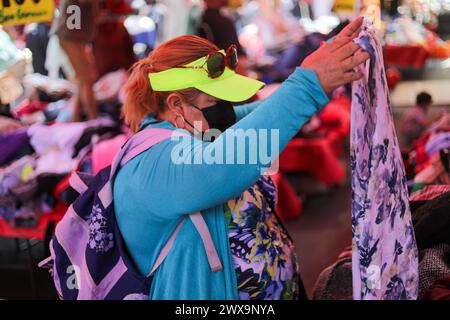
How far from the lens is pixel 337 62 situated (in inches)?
42.3

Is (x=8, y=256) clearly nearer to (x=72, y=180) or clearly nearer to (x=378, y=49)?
(x=72, y=180)

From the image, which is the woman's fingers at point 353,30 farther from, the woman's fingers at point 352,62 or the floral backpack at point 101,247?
the floral backpack at point 101,247

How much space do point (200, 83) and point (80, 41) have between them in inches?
35.0

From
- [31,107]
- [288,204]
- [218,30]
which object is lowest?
[288,204]

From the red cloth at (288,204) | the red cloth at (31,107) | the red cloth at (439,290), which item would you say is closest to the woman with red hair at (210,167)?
the red cloth at (439,290)

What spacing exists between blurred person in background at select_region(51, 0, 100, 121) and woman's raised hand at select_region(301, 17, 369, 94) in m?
0.75

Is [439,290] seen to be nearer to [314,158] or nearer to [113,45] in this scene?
[113,45]

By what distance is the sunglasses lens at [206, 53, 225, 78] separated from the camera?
3.98ft

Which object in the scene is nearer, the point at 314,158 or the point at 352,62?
the point at 352,62

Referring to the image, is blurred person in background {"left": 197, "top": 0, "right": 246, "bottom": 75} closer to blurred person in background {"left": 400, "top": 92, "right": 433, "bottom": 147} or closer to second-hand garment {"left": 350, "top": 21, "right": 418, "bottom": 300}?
second-hand garment {"left": 350, "top": 21, "right": 418, "bottom": 300}

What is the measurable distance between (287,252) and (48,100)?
196 cm

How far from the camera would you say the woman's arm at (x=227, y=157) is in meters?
1.07

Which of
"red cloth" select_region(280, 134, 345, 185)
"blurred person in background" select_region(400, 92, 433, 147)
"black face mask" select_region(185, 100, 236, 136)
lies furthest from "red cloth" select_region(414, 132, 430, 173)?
"red cloth" select_region(280, 134, 345, 185)

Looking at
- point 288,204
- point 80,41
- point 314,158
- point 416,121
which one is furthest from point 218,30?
point 314,158
